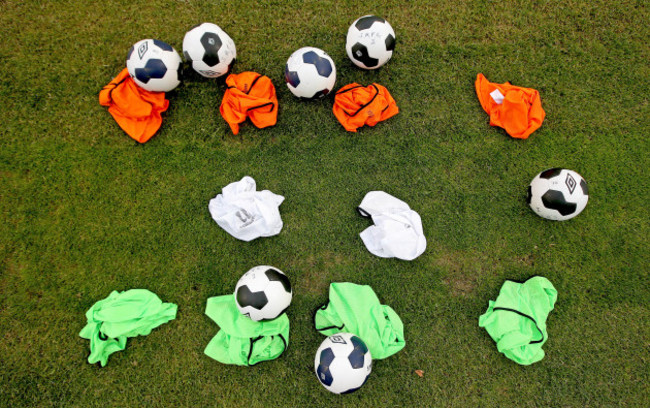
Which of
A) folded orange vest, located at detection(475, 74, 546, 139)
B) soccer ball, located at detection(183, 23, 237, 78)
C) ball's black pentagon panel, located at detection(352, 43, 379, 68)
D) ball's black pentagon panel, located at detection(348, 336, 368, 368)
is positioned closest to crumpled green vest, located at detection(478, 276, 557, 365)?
ball's black pentagon panel, located at detection(348, 336, 368, 368)

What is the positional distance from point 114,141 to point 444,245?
3.23 meters

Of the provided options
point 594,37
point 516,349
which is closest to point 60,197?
point 516,349

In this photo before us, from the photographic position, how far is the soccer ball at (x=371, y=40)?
10.3 ft

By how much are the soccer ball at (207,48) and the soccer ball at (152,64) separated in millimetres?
164

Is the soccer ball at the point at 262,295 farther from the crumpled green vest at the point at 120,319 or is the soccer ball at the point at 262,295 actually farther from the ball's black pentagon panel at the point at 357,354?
the crumpled green vest at the point at 120,319

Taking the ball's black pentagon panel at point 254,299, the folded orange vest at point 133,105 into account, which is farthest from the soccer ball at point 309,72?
the ball's black pentagon panel at point 254,299

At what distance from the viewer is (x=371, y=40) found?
10.3 feet

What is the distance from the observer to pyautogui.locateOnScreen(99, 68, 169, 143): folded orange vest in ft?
10.6

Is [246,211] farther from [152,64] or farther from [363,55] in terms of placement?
[363,55]

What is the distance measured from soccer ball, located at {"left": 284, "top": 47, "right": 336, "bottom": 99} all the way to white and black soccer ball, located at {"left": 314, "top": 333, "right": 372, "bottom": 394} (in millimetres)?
2095

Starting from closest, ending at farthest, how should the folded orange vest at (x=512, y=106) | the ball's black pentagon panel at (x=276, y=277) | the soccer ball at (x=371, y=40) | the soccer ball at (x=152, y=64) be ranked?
the ball's black pentagon panel at (x=276, y=277)
the soccer ball at (x=152, y=64)
the soccer ball at (x=371, y=40)
the folded orange vest at (x=512, y=106)

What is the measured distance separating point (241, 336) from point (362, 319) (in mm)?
1035

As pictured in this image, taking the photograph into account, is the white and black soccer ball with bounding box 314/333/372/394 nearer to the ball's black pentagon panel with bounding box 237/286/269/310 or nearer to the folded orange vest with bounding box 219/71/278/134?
the ball's black pentagon panel with bounding box 237/286/269/310

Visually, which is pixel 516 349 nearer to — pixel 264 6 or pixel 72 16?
pixel 264 6
